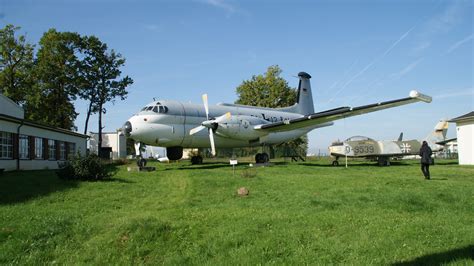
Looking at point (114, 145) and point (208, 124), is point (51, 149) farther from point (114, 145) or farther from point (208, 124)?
point (114, 145)

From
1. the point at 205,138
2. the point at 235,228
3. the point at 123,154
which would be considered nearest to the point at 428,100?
the point at 235,228

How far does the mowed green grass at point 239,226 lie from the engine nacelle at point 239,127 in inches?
523

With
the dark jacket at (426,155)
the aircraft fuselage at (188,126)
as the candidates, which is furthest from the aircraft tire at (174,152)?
the dark jacket at (426,155)

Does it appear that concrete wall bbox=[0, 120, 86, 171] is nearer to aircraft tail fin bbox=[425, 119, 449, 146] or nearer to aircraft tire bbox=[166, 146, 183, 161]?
aircraft tire bbox=[166, 146, 183, 161]

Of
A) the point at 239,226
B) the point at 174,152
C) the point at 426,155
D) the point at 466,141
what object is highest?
the point at 466,141

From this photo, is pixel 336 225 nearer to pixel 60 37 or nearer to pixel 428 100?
pixel 428 100

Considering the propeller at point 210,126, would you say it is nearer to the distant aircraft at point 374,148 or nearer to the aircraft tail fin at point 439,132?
the distant aircraft at point 374,148

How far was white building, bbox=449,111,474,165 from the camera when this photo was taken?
A: 30.5 metres

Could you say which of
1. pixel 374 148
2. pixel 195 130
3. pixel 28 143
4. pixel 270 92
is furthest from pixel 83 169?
pixel 270 92

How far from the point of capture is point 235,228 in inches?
360

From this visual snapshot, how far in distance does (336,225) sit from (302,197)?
360 cm

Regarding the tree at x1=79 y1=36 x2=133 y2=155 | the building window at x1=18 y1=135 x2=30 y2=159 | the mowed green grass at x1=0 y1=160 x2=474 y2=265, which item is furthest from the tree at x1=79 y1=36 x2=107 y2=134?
the mowed green grass at x1=0 y1=160 x2=474 y2=265

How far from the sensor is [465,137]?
3105 cm

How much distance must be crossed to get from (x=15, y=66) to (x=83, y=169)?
33.7 metres
